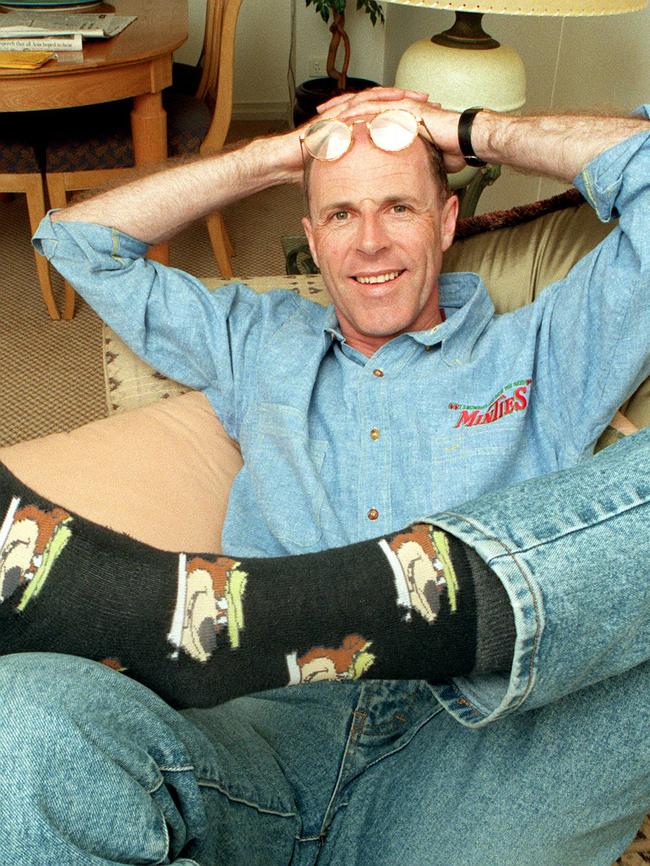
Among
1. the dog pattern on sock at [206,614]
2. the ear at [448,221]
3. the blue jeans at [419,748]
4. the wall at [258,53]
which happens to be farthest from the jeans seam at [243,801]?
the wall at [258,53]

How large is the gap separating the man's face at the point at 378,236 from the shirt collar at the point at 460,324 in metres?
0.04

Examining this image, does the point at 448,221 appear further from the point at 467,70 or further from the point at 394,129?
the point at 467,70

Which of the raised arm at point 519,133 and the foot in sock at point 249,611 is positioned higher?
the raised arm at point 519,133

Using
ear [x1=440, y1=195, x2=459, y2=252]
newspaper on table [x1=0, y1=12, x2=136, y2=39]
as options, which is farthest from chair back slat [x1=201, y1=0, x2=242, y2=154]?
ear [x1=440, y1=195, x2=459, y2=252]

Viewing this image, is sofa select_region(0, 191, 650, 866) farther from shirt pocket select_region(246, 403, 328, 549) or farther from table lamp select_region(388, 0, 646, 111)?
table lamp select_region(388, 0, 646, 111)

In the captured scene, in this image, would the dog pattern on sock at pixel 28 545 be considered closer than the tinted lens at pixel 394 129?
Yes

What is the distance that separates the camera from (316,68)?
448 centimetres

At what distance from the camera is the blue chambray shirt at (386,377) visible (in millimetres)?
1155

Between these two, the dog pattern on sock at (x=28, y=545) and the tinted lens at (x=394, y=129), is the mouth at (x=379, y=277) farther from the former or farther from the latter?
the dog pattern on sock at (x=28, y=545)

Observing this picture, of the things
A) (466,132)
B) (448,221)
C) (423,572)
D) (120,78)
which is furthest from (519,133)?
(120,78)

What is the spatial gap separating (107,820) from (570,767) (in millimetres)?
451

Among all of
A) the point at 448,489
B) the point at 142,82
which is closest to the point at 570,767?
the point at 448,489

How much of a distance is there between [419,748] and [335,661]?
0.22 metres

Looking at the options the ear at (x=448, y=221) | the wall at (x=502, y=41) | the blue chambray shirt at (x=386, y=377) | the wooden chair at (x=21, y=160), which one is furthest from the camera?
the wooden chair at (x=21, y=160)
